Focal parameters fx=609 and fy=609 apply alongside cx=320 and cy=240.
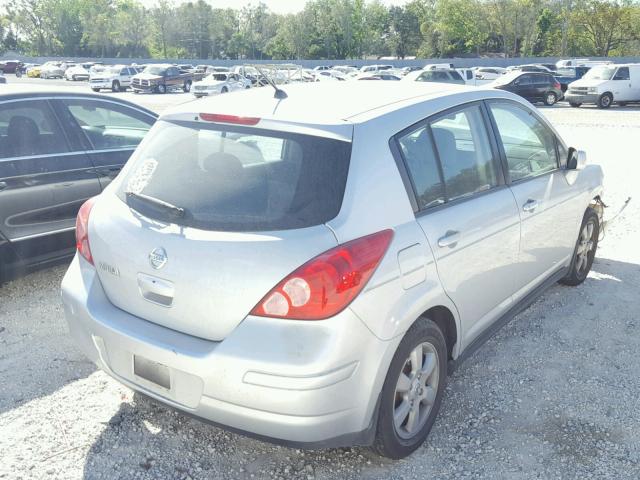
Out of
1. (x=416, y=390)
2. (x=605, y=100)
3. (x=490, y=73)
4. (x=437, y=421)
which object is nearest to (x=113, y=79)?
(x=490, y=73)

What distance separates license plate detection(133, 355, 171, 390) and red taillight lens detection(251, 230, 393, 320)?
521mm

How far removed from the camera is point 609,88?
25000mm

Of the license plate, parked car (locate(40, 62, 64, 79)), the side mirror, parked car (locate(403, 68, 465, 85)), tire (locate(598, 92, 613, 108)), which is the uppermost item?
the side mirror

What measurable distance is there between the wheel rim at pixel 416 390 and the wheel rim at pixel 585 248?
254 cm

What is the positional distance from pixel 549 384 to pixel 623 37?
256ft

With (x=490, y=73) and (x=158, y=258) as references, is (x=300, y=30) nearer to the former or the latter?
(x=490, y=73)

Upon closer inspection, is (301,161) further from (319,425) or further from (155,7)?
(155,7)

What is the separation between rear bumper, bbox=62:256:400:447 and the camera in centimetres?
237

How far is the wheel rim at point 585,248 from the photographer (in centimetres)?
504

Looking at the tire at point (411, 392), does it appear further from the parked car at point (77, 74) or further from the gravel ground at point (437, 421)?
the parked car at point (77, 74)

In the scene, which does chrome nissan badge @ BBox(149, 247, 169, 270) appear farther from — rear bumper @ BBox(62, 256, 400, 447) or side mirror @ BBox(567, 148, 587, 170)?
side mirror @ BBox(567, 148, 587, 170)

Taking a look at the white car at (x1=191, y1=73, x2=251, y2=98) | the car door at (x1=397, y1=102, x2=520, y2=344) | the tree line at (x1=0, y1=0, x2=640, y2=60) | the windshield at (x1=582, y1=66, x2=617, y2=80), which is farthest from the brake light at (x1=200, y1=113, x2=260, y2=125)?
the tree line at (x1=0, y1=0, x2=640, y2=60)

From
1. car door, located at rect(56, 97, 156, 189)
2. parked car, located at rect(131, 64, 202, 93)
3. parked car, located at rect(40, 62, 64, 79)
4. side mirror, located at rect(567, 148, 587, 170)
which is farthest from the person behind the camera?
parked car, located at rect(40, 62, 64, 79)

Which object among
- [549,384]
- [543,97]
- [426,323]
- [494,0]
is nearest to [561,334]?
[549,384]
